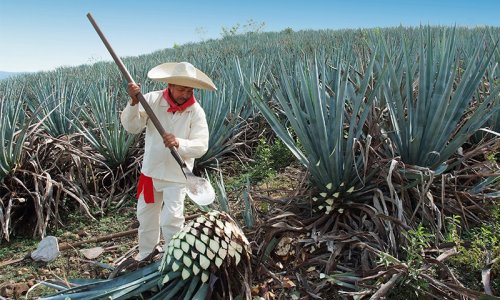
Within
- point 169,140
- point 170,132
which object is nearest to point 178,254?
point 169,140

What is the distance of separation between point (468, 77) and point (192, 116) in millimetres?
1696

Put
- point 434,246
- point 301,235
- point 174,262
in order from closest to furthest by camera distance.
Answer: point 174,262 < point 434,246 < point 301,235

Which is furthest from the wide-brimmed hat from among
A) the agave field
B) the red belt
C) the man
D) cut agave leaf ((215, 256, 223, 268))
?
cut agave leaf ((215, 256, 223, 268))

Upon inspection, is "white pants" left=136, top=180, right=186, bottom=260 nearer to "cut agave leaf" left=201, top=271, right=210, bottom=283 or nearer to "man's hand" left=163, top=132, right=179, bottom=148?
"man's hand" left=163, top=132, right=179, bottom=148

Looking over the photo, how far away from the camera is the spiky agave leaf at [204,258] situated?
207 centimetres

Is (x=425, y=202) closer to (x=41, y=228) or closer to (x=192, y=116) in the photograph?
(x=192, y=116)

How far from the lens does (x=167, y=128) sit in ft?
8.99

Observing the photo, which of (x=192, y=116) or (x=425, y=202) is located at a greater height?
(x=192, y=116)

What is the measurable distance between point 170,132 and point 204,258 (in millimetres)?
947

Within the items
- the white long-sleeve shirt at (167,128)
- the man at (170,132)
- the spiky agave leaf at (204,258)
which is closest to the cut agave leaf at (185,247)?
the spiky agave leaf at (204,258)

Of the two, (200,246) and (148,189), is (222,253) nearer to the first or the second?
(200,246)

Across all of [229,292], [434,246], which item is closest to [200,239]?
[229,292]

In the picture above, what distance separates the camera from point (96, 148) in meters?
4.09

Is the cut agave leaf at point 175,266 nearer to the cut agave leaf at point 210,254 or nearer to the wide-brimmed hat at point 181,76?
the cut agave leaf at point 210,254
